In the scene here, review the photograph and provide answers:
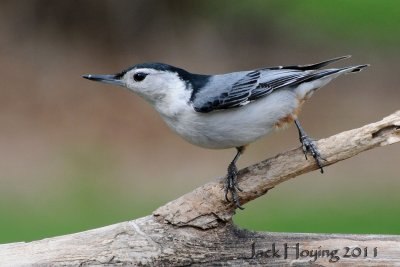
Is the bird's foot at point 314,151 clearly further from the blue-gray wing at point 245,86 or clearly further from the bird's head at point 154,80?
the bird's head at point 154,80

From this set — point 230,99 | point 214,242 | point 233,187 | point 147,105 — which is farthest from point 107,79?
point 147,105

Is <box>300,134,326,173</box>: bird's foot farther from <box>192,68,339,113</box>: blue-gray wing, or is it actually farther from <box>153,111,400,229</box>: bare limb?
<box>192,68,339,113</box>: blue-gray wing

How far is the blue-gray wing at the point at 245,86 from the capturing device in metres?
4.34

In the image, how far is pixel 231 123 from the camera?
170 inches

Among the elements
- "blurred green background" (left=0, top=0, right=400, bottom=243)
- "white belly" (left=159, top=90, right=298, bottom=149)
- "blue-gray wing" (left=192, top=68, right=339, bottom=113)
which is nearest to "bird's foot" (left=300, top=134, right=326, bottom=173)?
"white belly" (left=159, top=90, right=298, bottom=149)

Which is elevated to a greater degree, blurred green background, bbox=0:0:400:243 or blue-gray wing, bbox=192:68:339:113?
blurred green background, bbox=0:0:400:243

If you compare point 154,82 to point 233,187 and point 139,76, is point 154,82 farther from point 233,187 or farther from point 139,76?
point 233,187

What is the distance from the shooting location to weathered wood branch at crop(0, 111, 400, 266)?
4199mm

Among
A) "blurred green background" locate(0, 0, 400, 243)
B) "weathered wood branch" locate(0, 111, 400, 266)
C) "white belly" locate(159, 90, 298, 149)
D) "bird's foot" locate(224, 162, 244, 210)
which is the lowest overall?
"weathered wood branch" locate(0, 111, 400, 266)

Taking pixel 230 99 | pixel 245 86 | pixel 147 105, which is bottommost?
pixel 230 99

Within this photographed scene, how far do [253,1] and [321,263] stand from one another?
801 centimetres

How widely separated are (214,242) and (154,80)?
2.81 feet

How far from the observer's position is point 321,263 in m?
A: 4.20

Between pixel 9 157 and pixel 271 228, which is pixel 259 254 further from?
pixel 9 157
